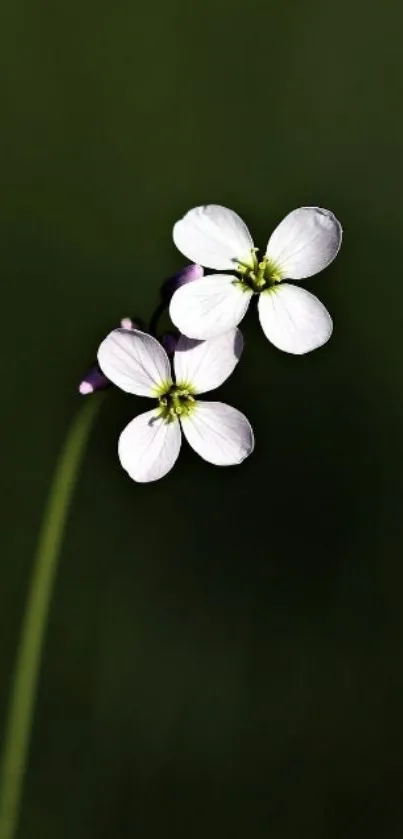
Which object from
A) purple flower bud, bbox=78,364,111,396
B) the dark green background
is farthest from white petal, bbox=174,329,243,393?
the dark green background

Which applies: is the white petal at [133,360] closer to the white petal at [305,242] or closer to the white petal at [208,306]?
the white petal at [208,306]

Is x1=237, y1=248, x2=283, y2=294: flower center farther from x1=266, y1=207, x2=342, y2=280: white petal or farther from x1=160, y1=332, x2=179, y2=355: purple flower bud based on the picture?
x1=160, y1=332, x2=179, y2=355: purple flower bud

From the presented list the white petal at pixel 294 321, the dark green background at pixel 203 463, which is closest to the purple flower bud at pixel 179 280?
the white petal at pixel 294 321

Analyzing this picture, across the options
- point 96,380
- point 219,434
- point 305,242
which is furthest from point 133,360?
point 305,242

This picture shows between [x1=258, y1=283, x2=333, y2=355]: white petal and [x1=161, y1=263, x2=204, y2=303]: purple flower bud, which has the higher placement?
[x1=161, y1=263, x2=204, y2=303]: purple flower bud

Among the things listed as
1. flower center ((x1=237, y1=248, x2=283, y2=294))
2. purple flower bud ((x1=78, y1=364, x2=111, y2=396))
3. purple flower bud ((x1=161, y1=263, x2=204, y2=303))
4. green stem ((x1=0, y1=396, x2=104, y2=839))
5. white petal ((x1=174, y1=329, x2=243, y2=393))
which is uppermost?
flower center ((x1=237, y1=248, x2=283, y2=294))

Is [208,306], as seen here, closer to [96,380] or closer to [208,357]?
[208,357]
